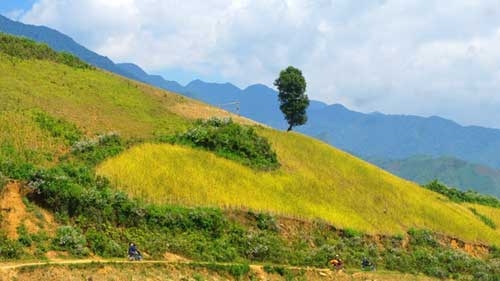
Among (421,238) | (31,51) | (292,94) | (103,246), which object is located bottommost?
(103,246)

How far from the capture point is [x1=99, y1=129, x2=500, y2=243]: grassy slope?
1698 inches

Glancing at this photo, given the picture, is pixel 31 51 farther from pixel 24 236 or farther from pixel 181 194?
pixel 24 236

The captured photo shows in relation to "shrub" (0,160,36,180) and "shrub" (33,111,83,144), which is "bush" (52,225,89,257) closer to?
"shrub" (0,160,36,180)

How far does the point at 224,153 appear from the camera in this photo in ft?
167

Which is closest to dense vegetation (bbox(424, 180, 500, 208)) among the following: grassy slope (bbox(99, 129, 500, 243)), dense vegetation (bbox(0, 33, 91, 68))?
grassy slope (bbox(99, 129, 500, 243))

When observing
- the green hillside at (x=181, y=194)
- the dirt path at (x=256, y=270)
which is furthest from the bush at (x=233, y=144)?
the dirt path at (x=256, y=270)

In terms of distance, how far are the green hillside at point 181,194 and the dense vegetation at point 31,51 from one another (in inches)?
26.2

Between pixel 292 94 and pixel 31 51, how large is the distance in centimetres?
2684

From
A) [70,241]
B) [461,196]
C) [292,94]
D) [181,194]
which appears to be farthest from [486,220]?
[70,241]

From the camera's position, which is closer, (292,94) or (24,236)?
(24,236)

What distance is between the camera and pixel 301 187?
50.8 metres

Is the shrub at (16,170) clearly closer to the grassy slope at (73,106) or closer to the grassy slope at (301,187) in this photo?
the grassy slope at (73,106)

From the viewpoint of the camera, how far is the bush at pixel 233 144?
51.1 metres

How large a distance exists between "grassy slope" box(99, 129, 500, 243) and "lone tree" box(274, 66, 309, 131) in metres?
6.01
